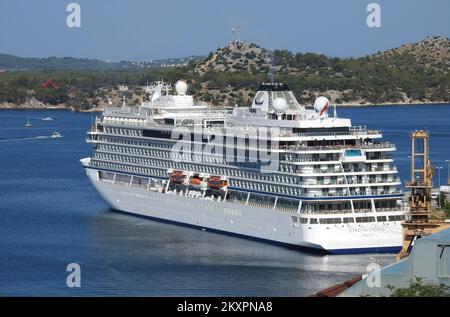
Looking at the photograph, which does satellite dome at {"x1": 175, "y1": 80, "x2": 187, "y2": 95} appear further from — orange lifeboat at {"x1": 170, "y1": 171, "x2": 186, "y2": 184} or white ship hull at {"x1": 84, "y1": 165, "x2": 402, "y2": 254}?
orange lifeboat at {"x1": 170, "y1": 171, "x2": 186, "y2": 184}

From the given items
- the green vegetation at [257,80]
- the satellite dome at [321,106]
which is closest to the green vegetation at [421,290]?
the satellite dome at [321,106]

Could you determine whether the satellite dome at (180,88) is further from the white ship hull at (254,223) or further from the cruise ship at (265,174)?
the white ship hull at (254,223)

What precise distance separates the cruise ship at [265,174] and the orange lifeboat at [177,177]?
0.16 ft

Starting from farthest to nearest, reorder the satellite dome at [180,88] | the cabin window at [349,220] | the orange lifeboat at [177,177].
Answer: the satellite dome at [180,88] → the orange lifeboat at [177,177] → the cabin window at [349,220]

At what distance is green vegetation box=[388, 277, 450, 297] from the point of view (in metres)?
→ 16.2

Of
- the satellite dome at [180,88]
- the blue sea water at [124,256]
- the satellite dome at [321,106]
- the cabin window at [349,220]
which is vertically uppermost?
the satellite dome at [180,88]

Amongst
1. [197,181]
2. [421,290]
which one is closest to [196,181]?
[197,181]

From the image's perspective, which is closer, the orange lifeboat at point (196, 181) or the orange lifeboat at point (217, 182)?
the orange lifeboat at point (217, 182)

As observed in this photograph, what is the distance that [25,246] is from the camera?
1763 inches

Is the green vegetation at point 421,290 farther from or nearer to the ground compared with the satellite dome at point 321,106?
nearer to the ground

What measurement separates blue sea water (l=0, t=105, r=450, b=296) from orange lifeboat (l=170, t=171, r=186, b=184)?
187 centimetres

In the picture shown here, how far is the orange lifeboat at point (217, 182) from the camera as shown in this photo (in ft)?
Answer: 159

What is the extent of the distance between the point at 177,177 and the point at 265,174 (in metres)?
5.97

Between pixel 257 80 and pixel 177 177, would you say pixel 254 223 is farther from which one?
pixel 257 80
